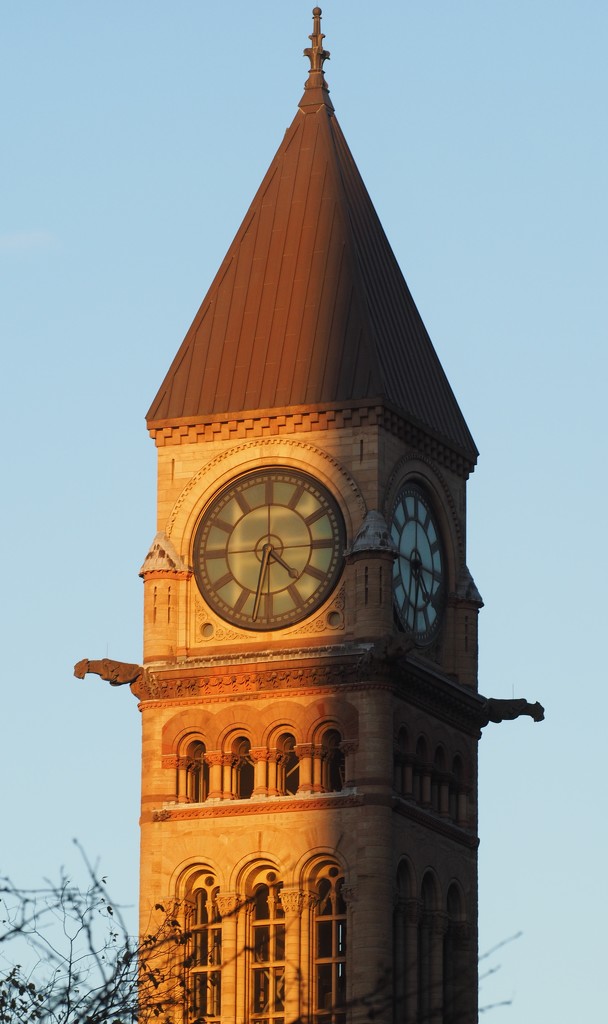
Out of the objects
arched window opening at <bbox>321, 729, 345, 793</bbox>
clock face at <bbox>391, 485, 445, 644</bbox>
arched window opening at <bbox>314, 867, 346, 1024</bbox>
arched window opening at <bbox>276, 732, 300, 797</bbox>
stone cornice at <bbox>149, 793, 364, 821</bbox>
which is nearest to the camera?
arched window opening at <bbox>314, 867, 346, 1024</bbox>

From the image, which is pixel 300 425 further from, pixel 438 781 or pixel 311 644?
pixel 438 781

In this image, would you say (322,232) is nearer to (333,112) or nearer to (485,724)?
(333,112)

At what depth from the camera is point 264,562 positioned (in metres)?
67.4

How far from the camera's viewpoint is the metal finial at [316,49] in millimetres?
73688

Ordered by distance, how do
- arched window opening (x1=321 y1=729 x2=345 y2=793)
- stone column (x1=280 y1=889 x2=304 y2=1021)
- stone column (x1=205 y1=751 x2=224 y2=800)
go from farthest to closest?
stone column (x1=205 y1=751 x2=224 y2=800), arched window opening (x1=321 y1=729 x2=345 y2=793), stone column (x1=280 y1=889 x2=304 y2=1021)

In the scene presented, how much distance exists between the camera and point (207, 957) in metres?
66.1

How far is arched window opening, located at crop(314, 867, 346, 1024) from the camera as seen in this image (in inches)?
2562

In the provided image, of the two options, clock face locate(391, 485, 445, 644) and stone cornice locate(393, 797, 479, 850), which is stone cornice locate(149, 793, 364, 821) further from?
clock face locate(391, 485, 445, 644)

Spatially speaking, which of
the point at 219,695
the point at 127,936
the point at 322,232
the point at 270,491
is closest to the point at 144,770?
the point at 219,695

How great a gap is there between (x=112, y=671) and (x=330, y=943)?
7765 mm

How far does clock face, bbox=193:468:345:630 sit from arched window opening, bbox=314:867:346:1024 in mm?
5645

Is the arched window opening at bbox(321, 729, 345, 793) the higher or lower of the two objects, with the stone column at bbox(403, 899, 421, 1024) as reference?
higher

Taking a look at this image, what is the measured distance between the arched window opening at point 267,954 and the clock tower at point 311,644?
0.06 metres

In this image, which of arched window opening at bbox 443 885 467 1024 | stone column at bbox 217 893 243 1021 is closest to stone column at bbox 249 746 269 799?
stone column at bbox 217 893 243 1021
